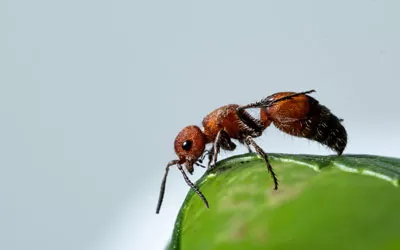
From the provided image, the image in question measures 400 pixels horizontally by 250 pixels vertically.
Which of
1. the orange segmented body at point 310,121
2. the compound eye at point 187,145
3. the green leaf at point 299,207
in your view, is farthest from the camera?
the compound eye at point 187,145

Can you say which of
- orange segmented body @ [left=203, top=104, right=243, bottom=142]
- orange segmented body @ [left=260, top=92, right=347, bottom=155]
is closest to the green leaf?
orange segmented body @ [left=260, top=92, right=347, bottom=155]

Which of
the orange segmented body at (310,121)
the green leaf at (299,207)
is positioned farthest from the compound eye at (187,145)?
the green leaf at (299,207)

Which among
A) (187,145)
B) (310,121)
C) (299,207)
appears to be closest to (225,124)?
(187,145)

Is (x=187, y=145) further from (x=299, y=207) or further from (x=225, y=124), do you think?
(x=299, y=207)

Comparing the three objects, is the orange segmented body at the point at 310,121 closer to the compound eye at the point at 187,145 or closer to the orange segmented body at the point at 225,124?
the orange segmented body at the point at 225,124

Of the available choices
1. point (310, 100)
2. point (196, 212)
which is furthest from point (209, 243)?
point (310, 100)

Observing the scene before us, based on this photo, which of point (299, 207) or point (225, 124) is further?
point (225, 124)

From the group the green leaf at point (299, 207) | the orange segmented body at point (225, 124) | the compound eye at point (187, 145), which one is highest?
the green leaf at point (299, 207)

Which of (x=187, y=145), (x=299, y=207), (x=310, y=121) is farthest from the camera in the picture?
(x=187, y=145)

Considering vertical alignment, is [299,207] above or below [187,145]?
above
